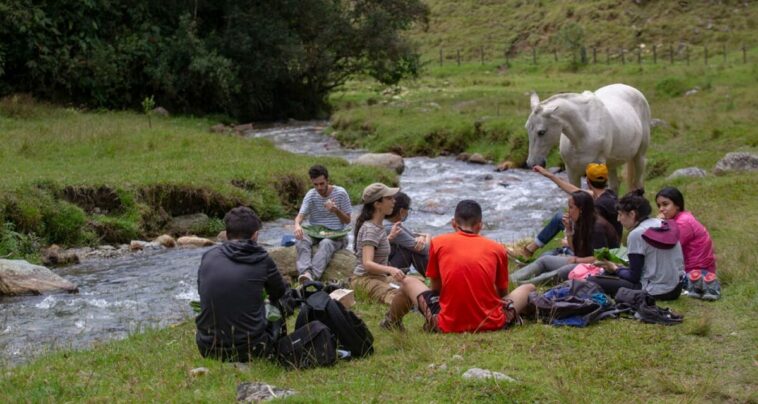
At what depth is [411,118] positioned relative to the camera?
3269 cm

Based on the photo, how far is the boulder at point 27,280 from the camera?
42.9ft

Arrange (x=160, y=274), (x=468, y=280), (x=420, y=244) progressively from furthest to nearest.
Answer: (x=160, y=274)
(x=420, y=244)
(x=468, y=280)

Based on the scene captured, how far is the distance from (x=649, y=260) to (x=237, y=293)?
4567mm

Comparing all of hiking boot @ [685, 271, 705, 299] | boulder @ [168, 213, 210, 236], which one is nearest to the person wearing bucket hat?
hiking boot @ [685, 271, 705, 299]

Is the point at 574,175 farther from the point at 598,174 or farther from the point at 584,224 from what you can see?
the point at 584,224

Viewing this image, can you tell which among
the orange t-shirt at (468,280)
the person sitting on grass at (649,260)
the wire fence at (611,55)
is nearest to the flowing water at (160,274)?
the orange t-shirt at (468,280)

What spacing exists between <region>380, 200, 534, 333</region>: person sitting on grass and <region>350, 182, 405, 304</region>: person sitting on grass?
1649 millimetres

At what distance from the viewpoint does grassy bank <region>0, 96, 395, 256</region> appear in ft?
53.8

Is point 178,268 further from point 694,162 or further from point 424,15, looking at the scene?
point 424,15

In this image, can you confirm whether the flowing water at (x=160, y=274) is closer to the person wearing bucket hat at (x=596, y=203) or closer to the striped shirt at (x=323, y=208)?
the striped shirt at (x=323, y=208)

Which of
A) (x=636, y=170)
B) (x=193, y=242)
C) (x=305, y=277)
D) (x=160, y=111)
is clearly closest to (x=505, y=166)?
(x=636, y=170)

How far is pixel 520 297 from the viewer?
9.01m

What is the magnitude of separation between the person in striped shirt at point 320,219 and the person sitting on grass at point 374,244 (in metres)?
1.15

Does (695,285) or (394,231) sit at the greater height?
(394,231)
